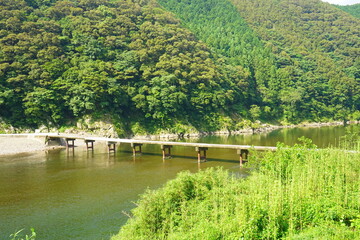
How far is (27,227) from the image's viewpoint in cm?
2038

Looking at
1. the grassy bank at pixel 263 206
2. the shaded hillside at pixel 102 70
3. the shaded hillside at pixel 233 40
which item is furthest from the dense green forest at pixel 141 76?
the grassy bank at pixel 263 206

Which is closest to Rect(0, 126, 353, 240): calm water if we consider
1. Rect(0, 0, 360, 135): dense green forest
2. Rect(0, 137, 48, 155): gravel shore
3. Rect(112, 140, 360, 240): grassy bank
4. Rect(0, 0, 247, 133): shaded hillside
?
Rect(0, 137, 48, 155): gravel shore

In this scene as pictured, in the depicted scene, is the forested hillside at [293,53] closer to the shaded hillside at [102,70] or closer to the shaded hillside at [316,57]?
the shaded hillside at [316,57]

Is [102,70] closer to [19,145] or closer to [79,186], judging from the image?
[19,145]

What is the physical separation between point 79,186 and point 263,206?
22.5 metres

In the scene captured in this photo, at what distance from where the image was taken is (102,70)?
7550cm

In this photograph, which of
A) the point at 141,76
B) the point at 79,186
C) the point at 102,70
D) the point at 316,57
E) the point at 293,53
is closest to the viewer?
the point at 79,186

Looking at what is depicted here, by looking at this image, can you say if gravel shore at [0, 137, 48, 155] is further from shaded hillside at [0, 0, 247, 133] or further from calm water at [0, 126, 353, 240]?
shaded hillside at [0, 0, 247, 133]

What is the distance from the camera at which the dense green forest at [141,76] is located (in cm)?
6712

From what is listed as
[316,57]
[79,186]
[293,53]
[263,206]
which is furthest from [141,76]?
[316,57]

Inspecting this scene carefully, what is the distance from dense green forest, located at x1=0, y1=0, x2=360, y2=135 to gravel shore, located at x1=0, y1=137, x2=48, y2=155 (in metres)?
8.78

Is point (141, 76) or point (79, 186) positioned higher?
point (141, 76)

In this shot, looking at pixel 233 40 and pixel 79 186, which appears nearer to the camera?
pixel 79 186

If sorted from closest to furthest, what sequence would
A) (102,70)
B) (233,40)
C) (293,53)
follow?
(102,70), (293,53), (233,40)
